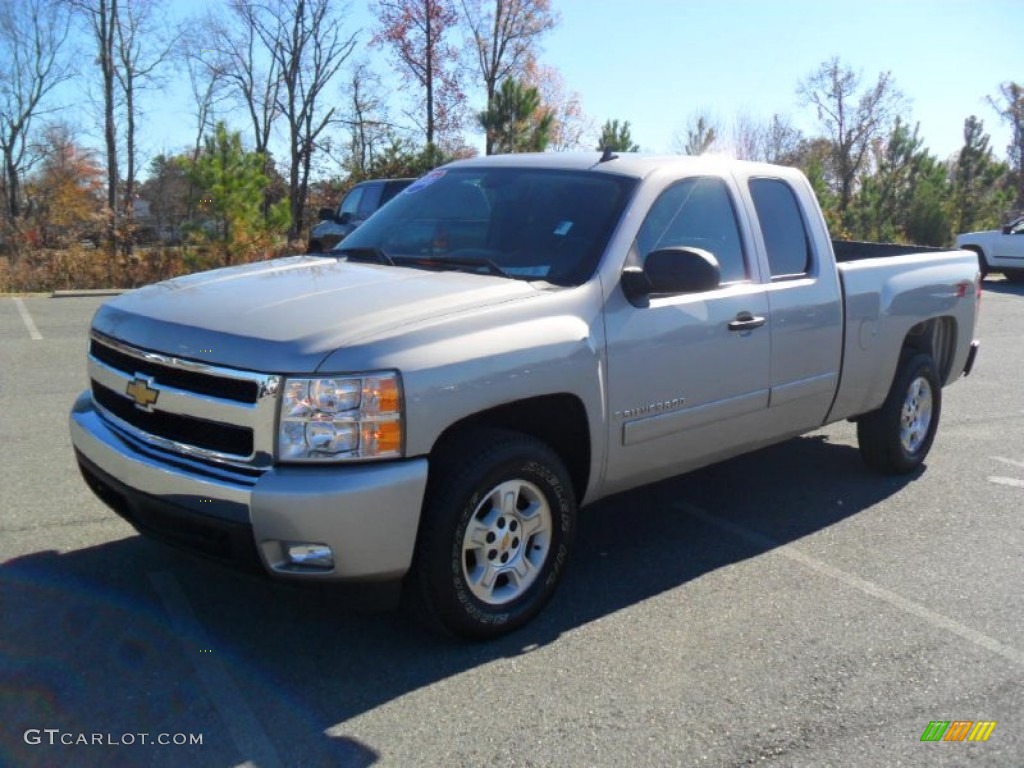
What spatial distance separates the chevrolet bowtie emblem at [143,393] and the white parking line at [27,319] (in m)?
7.45

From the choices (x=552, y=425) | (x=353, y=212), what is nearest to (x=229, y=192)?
(x=353, y=212)

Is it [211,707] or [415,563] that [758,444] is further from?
[211,707]

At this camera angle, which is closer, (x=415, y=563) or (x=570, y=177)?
(x=415, y=563)

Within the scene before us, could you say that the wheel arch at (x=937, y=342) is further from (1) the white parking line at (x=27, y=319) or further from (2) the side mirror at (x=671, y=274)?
(1) the white parking line at (x=27, y=319)

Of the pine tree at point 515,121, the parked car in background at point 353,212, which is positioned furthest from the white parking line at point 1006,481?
the pine tree at point 515,121

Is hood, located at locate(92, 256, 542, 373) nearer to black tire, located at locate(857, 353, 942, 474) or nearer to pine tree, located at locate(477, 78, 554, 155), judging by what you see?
black tire, located at locate(857, 353, 942, 474)

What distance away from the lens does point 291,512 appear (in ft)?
10.2

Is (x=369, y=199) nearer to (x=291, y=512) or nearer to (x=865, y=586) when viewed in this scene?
(x=865, y=586)

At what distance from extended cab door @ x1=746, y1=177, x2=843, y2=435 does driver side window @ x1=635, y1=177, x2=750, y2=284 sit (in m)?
0.22

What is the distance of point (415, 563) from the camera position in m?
3.45

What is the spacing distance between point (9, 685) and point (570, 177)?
3.16 m

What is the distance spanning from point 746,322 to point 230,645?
2725 mm

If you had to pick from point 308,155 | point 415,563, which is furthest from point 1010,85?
point 415,563

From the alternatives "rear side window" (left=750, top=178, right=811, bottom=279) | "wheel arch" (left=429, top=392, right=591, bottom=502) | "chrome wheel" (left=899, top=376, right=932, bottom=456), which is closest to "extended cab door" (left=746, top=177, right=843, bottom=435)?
"rear side window" (left=750, top=178, right=811, bottom=279)
